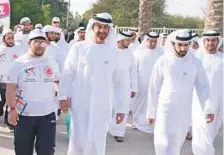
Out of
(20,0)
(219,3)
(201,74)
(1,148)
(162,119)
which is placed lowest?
(1,148)

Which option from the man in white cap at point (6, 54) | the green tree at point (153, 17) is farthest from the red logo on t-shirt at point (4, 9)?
the green tree at point (153, 17)

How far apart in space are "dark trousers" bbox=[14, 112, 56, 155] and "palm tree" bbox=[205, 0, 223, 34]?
5739mm

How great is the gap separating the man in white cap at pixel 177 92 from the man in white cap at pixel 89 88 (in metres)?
0.76

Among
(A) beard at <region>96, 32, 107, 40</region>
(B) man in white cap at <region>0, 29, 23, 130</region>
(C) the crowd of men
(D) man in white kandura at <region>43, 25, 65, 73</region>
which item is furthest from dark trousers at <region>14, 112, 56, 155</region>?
(D) man in white kandura at <region>43, 25, 65, 73</region>

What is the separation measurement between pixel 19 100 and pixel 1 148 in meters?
2.16

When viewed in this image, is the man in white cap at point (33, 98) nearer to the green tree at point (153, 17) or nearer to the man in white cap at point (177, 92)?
the man in white cap at point (177, 92)

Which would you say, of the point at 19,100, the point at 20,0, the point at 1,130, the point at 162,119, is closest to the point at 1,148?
the point at 1,130

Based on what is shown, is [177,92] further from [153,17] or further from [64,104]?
[153,17]

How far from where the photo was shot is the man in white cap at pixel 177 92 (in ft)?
19.2

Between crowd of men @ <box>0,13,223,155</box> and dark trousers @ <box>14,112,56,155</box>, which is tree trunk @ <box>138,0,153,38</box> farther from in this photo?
dark trousers @ <box>14,112,56,155</box>

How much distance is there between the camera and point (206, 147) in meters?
6.48

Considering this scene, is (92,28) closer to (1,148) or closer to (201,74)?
(201,74)

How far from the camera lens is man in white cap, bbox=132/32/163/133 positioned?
908cm

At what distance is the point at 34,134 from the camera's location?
527cm
